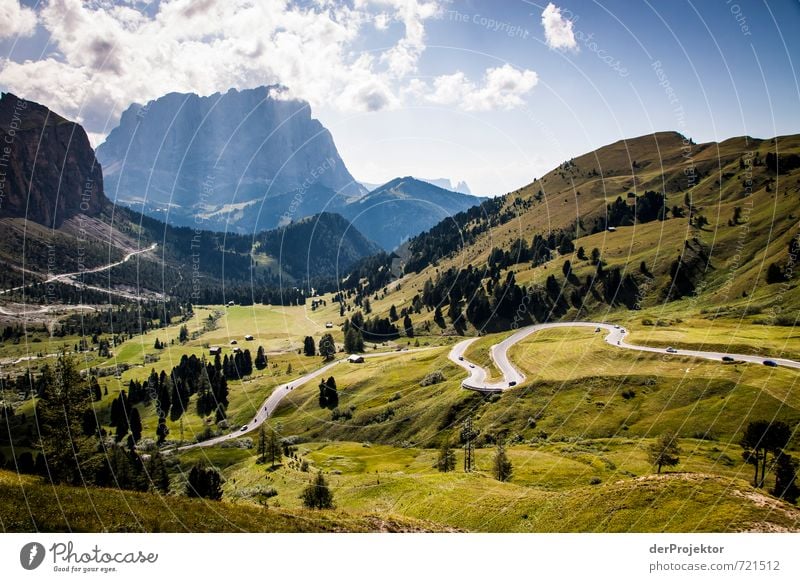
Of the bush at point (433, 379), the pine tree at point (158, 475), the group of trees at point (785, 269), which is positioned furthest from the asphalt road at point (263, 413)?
the group of trees at point (785, 269)

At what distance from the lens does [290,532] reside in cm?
4028

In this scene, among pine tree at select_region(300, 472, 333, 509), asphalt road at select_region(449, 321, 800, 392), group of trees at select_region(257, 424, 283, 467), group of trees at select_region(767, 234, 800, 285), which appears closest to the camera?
pine tree at select_region(300, 472, 333, 509)

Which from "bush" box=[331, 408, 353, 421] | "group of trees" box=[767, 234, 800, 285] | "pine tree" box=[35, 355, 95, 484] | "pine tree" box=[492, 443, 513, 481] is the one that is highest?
"group of trees" box=[767, 234, 800, 285]

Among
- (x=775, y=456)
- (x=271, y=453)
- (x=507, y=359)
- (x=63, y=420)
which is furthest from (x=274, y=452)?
(x=775, y=456)

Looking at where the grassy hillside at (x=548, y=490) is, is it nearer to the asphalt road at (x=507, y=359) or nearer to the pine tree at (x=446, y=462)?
the pine tree at (x=446, y=462)

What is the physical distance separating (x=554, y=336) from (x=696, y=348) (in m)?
43.8

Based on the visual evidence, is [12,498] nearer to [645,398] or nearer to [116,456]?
[116,456]

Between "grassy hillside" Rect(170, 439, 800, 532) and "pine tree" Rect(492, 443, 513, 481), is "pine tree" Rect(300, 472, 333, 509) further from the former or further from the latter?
"pine tree" Rect(492, 443, 513, 481)

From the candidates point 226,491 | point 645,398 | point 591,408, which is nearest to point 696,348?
point 645,398

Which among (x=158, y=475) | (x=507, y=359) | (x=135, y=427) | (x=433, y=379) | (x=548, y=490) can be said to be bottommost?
(x=135, y=427)

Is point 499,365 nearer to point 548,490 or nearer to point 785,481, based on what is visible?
point 548,490

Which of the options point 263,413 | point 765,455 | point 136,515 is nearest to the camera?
point 136,515

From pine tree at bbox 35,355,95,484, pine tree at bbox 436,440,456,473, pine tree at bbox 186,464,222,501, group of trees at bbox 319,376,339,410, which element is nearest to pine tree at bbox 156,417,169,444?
group of trees at bbox 319,376,339,410

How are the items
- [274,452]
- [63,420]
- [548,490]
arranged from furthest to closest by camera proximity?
[274,452], [548,490], [63,420]
